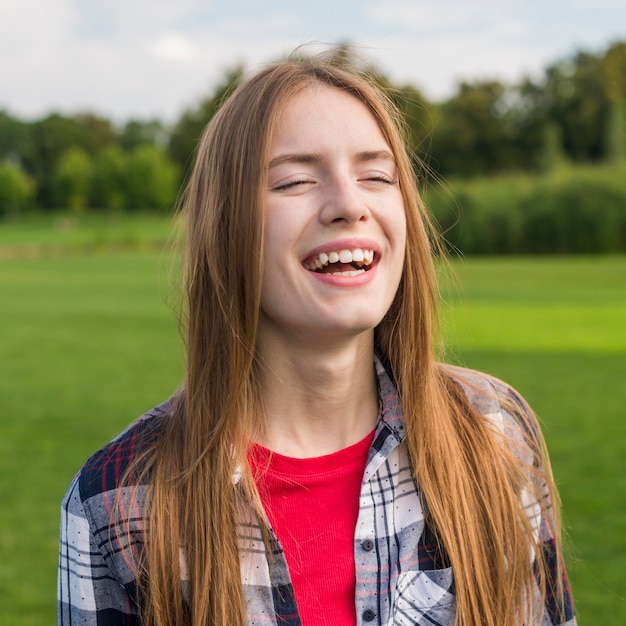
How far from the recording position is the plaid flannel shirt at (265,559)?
1.77 m

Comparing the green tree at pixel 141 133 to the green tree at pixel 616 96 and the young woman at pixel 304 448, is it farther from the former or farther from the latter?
the young woman at pixel 304 448

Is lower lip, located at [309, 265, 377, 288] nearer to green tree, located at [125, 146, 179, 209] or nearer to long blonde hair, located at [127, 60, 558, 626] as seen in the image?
long blonde hair, located at [127, 60, 558, 626]

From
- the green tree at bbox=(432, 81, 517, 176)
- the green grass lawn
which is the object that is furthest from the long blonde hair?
the green tree at bbox=(432, 81, 517, 176)

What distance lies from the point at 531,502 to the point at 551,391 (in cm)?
824

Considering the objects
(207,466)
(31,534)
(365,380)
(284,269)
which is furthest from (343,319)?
(31,534)

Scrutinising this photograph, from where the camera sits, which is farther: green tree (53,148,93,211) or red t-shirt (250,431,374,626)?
green tree (53,148,93,211)

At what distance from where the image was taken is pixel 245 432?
1.90m

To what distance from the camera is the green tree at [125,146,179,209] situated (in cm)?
8162

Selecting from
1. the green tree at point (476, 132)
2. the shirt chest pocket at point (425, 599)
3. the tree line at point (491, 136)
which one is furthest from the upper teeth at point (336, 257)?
the green tree at point (476, 132)

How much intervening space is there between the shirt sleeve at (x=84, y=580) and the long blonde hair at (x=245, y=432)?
0.07m

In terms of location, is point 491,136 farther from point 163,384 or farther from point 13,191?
point 163,384

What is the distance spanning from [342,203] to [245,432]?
54 cm

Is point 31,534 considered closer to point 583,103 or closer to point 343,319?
point 343,319

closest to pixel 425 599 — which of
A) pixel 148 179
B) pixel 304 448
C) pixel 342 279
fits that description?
pixel 304 448
